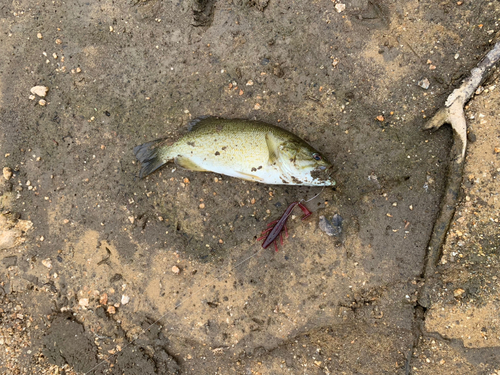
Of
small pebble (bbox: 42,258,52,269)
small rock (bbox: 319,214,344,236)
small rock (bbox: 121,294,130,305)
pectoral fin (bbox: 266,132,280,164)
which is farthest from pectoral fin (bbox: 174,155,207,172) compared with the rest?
small pebble (bbox: 42,258,52,269)

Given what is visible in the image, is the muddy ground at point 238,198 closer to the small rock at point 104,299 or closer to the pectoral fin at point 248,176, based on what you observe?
the small rock at point 104,299

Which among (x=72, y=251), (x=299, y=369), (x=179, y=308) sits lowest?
(x=299, y=369)

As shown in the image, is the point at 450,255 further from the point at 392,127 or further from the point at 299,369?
the point at 299,369

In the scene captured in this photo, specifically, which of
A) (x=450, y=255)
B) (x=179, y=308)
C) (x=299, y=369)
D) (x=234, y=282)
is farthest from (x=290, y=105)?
(x=299, y=369)

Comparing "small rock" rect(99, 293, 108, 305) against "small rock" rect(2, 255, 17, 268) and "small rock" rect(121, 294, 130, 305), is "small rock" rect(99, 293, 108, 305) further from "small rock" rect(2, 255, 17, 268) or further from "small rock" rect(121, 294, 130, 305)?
A: "small rock" rect(2, 255, 17, 268)

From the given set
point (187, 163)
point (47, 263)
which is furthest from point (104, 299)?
point (187, 163)

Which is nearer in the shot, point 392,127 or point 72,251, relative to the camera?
point 392,127

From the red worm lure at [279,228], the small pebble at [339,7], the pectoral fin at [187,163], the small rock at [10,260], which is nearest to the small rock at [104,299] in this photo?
the small rock at [10,260]
